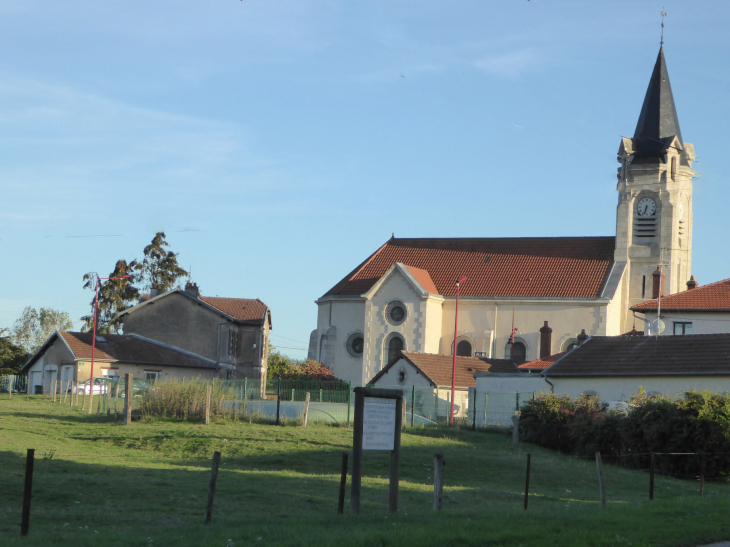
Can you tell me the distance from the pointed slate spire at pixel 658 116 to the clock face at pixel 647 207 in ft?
10.5

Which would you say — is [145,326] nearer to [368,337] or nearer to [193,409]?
[368,337]

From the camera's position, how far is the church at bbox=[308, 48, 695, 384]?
54719 millimetres

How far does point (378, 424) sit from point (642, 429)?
51.5ft

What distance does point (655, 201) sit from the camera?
186 ft

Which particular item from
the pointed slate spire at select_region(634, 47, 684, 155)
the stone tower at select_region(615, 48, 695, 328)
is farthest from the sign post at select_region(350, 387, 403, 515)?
the pointed slate spire at select_region(634, 47, 684, 155)

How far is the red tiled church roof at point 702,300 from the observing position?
4231 cm

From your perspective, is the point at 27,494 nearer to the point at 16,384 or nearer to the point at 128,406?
the point at 128,406

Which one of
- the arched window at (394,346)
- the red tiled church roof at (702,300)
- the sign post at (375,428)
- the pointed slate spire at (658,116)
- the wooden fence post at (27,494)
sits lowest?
the wooden fence post at (27,494)

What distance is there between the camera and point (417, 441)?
27422mm

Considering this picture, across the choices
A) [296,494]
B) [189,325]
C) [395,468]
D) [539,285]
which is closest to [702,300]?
[539,285]

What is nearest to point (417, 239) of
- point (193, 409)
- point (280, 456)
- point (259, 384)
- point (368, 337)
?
point (368, 337)

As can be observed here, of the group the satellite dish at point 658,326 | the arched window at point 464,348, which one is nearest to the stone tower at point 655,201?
the arched window at point 464,348

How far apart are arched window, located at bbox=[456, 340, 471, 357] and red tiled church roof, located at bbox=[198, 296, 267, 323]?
13.2 m

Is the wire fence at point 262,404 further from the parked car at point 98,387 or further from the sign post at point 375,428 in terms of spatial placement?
the sign post at point 375,428
